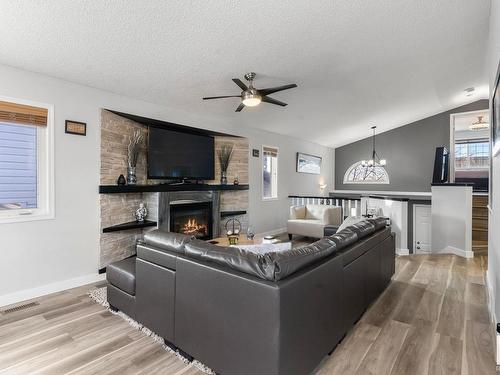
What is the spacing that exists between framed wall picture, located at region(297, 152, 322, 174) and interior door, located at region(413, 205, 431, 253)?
121 inches

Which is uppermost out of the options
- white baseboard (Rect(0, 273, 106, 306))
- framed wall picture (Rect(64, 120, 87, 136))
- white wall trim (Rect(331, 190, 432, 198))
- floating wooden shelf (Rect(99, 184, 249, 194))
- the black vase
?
framed wall picture (Rect(64, 120, 87, 136))

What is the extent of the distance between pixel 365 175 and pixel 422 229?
13.0 feet

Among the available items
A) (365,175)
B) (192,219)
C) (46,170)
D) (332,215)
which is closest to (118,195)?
(46,170)

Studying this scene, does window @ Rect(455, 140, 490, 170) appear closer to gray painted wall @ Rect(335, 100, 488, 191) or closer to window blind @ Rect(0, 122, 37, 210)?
gray painted wall @ Rect(335, 100, 488, 191)

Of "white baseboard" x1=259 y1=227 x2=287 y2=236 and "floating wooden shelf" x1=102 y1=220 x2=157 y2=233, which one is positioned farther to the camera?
"white baseboard" x1=259 y1=227 x2=287 y2=236

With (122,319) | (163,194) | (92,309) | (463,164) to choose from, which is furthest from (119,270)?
(463,164)

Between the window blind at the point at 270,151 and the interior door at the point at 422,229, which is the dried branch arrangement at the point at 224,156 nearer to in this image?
the window blind at the point at 270,151

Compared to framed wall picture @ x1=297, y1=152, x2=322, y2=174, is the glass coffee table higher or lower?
lower

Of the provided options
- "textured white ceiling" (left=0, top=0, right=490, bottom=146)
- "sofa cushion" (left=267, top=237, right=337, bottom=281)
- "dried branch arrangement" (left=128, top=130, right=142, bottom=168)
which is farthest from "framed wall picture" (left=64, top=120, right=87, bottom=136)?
"sofa cushion" (left=267, top=237, right=337, bottom=281)

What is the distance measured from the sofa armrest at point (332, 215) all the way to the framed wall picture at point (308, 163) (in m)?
2.03

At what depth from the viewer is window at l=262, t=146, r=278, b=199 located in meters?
6.51

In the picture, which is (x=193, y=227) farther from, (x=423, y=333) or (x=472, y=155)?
(x=472, y=155)

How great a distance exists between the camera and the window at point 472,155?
7.59m

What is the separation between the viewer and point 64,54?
2807 mm
